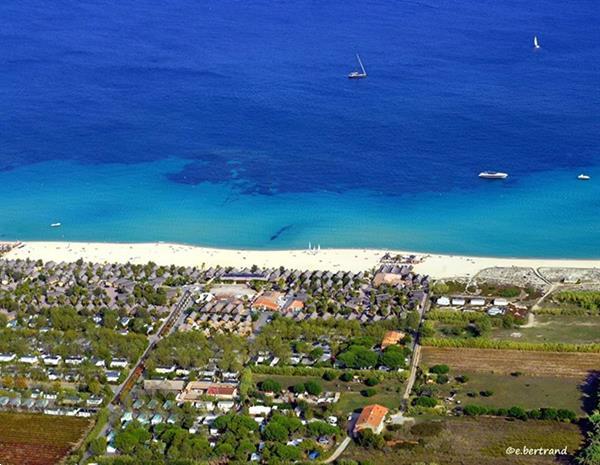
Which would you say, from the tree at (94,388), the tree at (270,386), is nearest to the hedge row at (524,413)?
the tree at (270,386)

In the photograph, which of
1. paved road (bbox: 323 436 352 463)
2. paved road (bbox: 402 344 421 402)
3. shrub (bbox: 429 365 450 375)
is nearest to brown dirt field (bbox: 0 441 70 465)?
paved road (bbox: 323 436 352 463)

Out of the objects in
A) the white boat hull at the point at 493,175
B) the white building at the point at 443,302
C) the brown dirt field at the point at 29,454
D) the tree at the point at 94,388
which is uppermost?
the white boat hull at the point at 493,175

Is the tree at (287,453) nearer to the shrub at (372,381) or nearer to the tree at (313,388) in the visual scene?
the tree at (313,388)

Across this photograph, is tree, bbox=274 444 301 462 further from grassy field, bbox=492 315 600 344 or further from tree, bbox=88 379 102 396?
grassy field, bbox=492 315 600 344

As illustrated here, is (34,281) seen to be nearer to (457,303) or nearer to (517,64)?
(457,303)

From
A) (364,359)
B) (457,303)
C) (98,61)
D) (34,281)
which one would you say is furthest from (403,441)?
(98,61)
